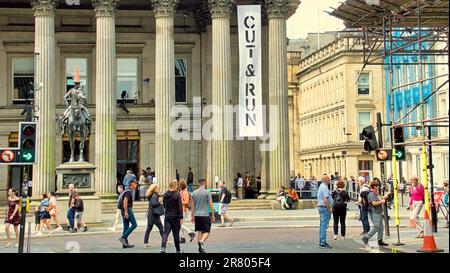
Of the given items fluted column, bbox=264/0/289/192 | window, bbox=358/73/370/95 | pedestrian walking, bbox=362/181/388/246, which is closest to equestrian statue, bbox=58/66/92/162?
pedestrian walking, bbox=362/181/388/246

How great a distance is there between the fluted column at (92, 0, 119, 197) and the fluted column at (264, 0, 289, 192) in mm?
8520

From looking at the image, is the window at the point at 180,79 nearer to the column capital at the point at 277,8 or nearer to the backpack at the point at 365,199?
the column capital at the point at 277,8

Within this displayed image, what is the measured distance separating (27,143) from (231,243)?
665 centimetres

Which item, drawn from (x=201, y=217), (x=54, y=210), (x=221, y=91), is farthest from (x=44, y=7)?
(x=201, y=217)

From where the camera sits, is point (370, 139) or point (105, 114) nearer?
point (370, 139)

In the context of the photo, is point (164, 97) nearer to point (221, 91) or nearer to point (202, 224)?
point (221, 91)

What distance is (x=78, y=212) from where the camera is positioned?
26031 millimetres

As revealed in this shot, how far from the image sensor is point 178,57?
44562 mm

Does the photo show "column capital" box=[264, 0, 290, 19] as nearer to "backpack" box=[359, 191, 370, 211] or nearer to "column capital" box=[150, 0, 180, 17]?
"column capital" box=[150, 0, 180, 17]

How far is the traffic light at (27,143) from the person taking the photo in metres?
17.8

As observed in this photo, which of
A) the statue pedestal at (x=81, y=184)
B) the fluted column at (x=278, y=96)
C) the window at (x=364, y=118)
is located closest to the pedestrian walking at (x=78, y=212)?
the statue pedestal at (x=81, y=184)

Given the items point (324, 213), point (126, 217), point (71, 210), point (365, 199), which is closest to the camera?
point (324, 213)

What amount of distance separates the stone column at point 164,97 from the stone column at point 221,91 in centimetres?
231
